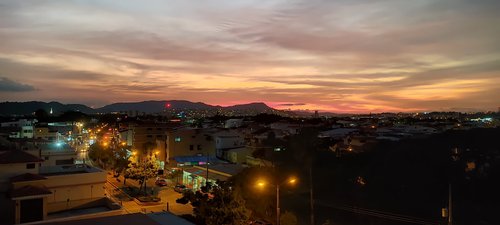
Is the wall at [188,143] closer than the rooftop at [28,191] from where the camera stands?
No

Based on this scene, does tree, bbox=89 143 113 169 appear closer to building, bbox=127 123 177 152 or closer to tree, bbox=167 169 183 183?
building, bbox=127 123 177 152

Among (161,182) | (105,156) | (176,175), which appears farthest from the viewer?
(105,156)

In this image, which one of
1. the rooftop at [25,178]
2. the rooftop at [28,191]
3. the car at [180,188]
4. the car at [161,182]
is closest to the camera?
the rooftop at [28,191]

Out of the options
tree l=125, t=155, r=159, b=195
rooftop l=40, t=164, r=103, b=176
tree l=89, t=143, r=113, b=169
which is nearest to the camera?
rooftop l=40, t=164, r=103, b=176

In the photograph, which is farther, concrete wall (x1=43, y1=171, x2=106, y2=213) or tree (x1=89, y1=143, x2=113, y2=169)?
tree (x1=89, y1=143, x2=113, y2=169)

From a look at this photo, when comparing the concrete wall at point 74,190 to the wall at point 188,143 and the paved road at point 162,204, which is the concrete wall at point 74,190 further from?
the wall at point 188,143

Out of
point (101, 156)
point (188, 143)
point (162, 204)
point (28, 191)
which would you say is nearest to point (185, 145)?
point (188, 143)

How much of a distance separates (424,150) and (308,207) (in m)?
25.8

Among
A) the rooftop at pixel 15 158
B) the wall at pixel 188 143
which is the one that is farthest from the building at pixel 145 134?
the rooftop at pixel 15 158

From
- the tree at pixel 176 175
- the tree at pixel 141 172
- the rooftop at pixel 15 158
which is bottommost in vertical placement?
the tree at pixel 176 175

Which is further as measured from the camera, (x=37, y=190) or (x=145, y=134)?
(x=145, y=134)

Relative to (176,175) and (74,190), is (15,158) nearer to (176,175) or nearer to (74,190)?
(74,190)

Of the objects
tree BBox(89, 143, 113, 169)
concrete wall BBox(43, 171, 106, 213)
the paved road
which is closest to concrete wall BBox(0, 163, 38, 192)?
concrete wall BBox(43, 171, 106, 213)

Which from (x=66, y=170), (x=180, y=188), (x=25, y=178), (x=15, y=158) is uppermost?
(x=15, y=158)
